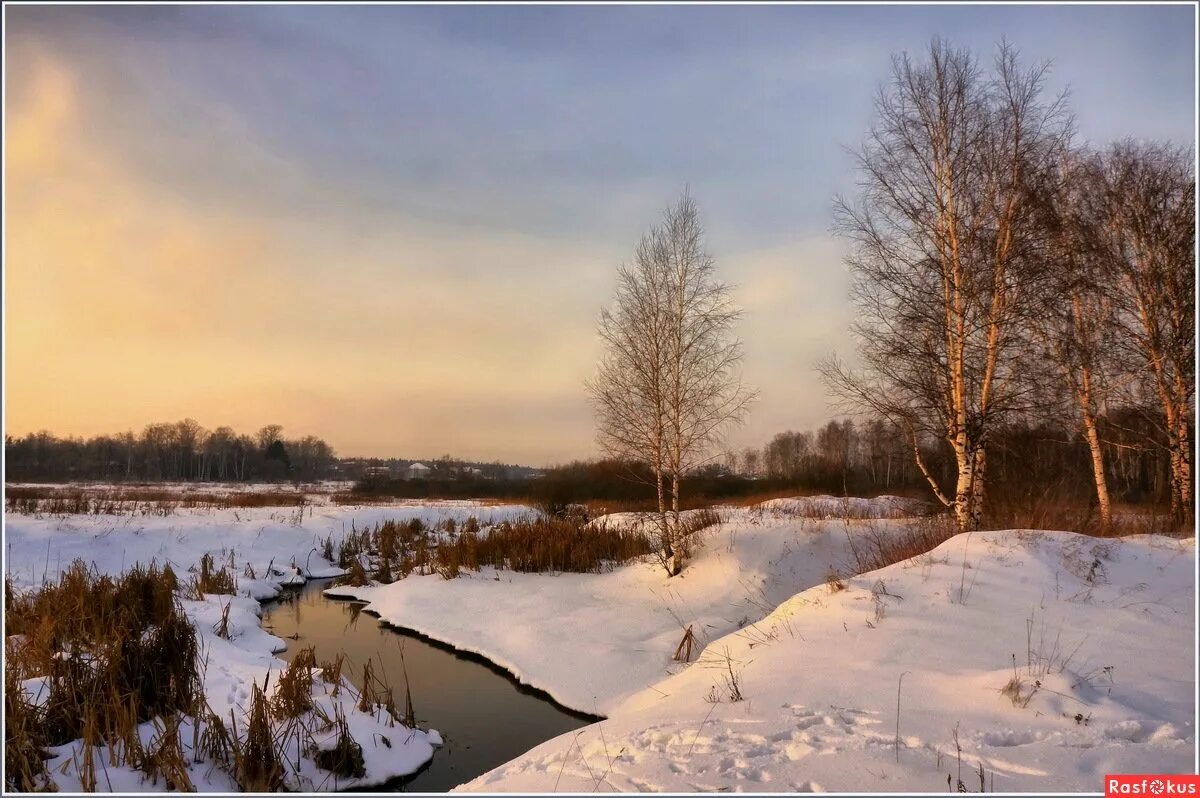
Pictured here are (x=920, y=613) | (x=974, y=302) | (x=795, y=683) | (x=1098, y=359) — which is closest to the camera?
(x=795, y=683)

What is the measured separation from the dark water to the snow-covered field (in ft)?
0.80

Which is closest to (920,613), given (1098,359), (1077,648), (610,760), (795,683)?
(1077,648)

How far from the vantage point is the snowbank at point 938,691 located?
11.8ft

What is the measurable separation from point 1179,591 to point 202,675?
9.66m

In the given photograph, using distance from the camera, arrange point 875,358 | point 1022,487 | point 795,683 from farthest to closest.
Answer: point 1022,487
point 875,358
point 795,683

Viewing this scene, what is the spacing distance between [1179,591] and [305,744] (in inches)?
319

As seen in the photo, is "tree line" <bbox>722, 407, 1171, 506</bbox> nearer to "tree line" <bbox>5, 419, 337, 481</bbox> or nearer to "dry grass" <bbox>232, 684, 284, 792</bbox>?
"dry grass" <bbox>232, 684, 284, 792</bbox>

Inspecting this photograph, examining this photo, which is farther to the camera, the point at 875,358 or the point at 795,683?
the point at 875,358

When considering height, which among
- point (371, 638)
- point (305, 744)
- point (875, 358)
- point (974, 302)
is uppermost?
point (974, 302)

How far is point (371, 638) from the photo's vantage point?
32.7 feet

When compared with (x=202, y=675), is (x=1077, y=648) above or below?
above

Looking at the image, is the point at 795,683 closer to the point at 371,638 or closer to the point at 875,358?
the point at 371,638

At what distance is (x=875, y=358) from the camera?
11.6 meters

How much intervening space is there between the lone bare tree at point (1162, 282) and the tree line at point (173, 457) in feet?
247
